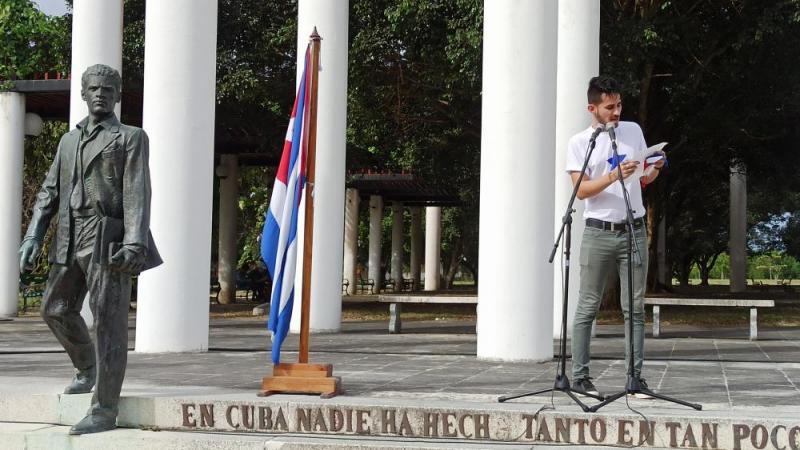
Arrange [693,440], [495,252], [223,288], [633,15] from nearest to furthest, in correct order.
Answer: [693,440]
[495,252]
[633,15]
[223,288]

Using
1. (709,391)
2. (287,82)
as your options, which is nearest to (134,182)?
(709,391)

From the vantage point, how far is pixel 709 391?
7938mm

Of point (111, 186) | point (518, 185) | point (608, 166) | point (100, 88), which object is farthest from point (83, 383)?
point (518, 185)

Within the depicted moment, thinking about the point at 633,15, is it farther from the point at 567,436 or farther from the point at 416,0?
the point at 567,436

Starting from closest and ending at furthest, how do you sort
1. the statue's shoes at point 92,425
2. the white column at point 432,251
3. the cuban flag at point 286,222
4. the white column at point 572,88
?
1. the statue's shoes at point 92,425
2. the cuban flag at point 286,222
3. the white column at point 572,88
4. the white column at point 432,251

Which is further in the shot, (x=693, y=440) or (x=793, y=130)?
(x=793, y=130)

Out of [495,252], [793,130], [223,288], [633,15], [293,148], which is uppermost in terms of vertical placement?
[633,15]

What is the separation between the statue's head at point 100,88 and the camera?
6.47m

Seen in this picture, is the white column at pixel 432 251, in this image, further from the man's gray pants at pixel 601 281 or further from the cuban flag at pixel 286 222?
the man's gray pants at pixel 601 281

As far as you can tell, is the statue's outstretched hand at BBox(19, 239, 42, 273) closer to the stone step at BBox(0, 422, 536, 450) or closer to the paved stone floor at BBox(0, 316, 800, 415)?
the stone step at BBox(0, 422, 536, 450)

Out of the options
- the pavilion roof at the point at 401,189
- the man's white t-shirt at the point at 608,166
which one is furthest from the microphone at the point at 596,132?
the pavilion roof at the point at 401,189

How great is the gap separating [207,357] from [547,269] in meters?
3.82

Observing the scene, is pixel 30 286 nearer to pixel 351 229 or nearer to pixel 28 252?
pixel 28 252

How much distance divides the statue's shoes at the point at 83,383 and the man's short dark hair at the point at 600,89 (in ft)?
13.0
